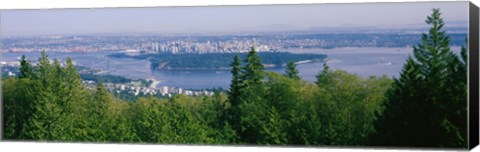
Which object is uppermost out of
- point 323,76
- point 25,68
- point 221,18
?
point 221,18

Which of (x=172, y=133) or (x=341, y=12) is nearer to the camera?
(x=341, y=12)

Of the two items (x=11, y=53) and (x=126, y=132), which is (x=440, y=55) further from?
(x=11, y=53)

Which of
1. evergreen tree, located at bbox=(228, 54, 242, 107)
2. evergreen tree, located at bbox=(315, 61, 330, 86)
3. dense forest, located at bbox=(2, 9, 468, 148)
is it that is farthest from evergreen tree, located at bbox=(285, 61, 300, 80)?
evergreen tree, located at bbox=(228, 54, 242, 107)

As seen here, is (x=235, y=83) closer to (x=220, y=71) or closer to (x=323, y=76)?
(x=220, y=71)

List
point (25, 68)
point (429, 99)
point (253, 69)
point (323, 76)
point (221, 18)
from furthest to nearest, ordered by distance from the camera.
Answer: point (25, 68) → point (253, 69) → point (221, 18) → point (323, 76) → point (429, 99)

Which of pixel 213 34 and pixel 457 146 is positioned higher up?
pixel 213 34

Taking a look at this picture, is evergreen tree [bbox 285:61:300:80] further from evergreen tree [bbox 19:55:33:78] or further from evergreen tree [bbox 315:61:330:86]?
evergreen tree [bbox 19:55:33:78]

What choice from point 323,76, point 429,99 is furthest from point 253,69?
point 429,99

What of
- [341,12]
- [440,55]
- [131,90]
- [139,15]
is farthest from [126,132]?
[440,55]
